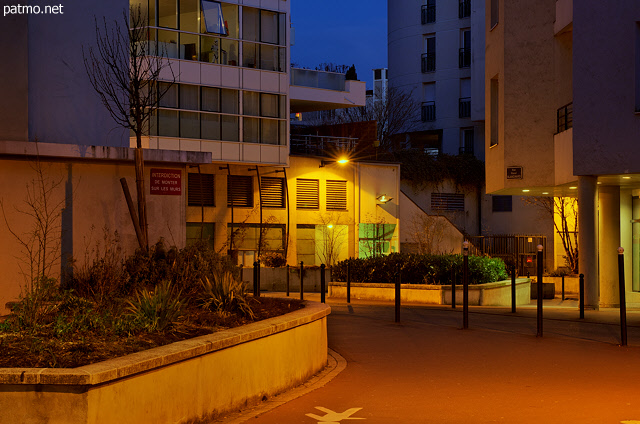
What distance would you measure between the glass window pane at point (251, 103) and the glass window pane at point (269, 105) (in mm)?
240

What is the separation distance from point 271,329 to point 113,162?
650 cm

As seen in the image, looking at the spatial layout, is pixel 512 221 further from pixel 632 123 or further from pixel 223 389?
pixel 223 389

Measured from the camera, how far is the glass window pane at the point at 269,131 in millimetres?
37812

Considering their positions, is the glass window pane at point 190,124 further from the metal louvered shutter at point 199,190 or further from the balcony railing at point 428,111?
the balcony railing at point 428,111

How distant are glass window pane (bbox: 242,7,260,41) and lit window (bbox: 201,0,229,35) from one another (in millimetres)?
1101

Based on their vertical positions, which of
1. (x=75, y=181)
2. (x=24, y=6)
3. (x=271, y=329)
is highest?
(x=24, y=6)

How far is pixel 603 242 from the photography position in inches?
895

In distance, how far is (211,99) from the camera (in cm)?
3644

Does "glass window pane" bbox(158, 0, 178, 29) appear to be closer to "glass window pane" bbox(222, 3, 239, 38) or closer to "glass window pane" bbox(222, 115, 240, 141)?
"glass window pane" bbox(222, 3, 239, 38)

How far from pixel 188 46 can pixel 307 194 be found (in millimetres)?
9017

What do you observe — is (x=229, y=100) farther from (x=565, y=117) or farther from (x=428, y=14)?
(x=428, y=14)

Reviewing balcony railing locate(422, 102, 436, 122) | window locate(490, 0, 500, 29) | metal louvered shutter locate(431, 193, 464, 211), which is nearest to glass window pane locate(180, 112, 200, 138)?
window locate(490, 0, 500, 29)

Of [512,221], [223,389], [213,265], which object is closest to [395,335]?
Result: [213,265]

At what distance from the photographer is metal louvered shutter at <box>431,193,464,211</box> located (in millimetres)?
46156
